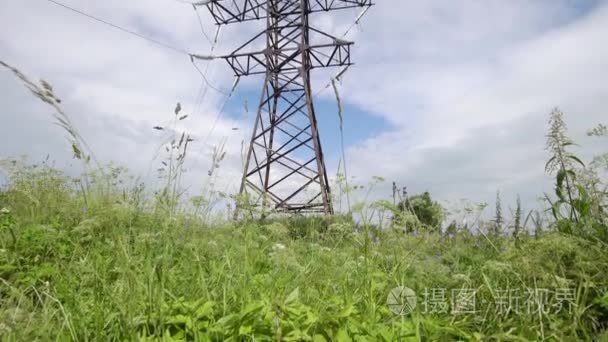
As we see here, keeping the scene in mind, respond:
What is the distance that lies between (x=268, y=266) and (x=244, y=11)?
11.2 m

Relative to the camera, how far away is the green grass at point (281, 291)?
1537 millimetres

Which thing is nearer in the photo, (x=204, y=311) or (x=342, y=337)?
(x=342, y=337)

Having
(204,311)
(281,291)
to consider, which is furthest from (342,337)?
(281,291)

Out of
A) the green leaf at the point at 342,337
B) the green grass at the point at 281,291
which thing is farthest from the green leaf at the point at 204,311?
the green leaf at the point at 342,337

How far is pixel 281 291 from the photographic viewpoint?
6.75 ft

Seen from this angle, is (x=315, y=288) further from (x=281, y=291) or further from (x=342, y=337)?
(x=342, y=337)

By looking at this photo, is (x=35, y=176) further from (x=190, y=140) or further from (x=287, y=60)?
(x=287, y=60)

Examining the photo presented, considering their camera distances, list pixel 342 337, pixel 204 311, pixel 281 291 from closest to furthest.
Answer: pixel 342 337
pixel 204 311
pixel 281 291

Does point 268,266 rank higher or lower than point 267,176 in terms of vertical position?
lower

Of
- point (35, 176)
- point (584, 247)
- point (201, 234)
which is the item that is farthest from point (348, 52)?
point (584, 247)

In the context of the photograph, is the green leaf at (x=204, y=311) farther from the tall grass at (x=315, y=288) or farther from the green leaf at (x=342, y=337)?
the green leaf at (x=342, y=337)

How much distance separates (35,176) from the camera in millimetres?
5523

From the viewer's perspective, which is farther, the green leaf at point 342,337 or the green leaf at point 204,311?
the green leaf at point 204,311

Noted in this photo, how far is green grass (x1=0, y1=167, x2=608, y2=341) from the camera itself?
5.04 feet
